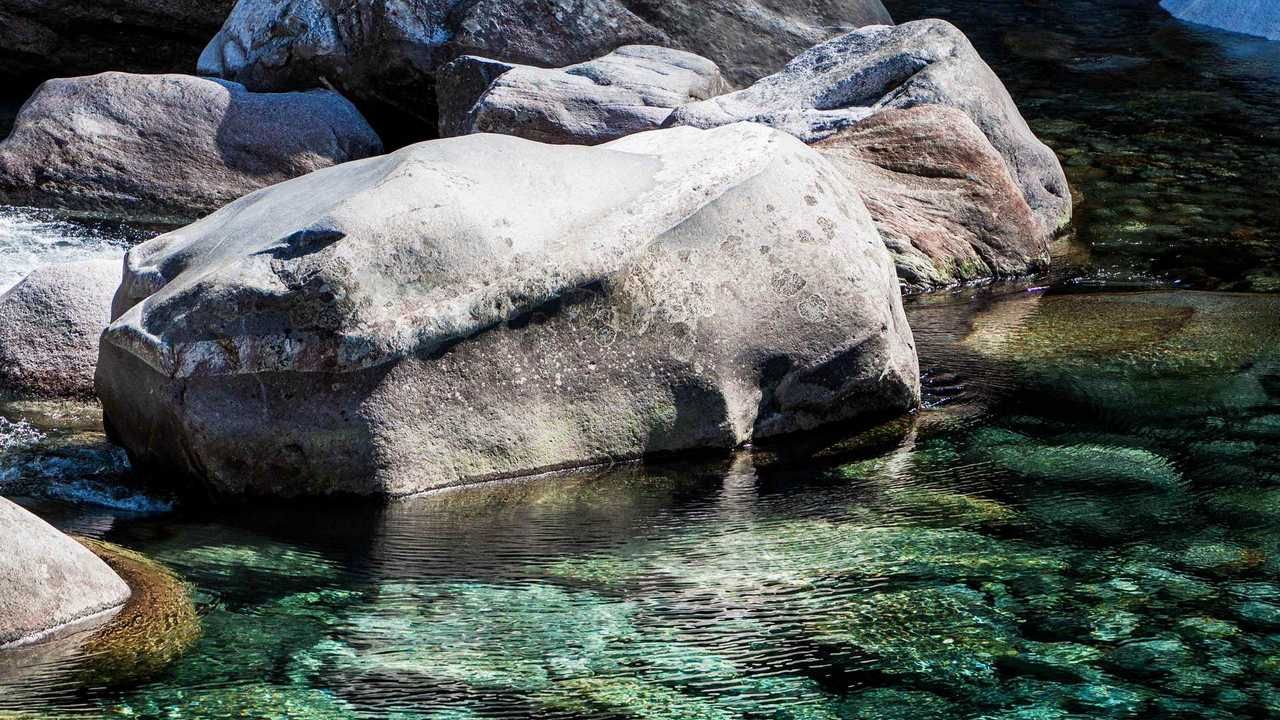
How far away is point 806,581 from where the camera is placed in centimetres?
389

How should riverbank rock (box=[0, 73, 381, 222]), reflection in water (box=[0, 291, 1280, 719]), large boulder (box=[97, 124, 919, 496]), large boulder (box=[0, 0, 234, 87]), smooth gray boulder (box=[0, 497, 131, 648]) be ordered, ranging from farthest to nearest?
large boulder (box=[0, 0, 234, 87]) → riverbank rock (box=[0, 73, 381, 222]) → large boulder (box=[97, 124, 919, 496]) → smooth gray boulder (box=[0, 497, 131, 648]) → reflection in water (box=[0, 291, 1280, 719])

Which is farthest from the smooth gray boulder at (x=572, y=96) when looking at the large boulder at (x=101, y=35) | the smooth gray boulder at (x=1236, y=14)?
the smooth gray boulder at (x=1236, y=14)

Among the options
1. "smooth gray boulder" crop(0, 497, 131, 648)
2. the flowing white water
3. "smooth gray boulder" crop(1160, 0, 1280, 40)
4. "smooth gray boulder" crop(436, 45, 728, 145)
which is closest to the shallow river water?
"smooth gray boulder" crop(0, 497, 131, 648)

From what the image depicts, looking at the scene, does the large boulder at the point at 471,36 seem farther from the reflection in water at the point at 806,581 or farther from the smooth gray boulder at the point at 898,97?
the reflection in water at the point at 806,581

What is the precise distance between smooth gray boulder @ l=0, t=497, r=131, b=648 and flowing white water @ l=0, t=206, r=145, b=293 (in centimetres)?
409

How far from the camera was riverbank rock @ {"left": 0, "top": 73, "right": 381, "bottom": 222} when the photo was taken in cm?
913

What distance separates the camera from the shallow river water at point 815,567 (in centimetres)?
328

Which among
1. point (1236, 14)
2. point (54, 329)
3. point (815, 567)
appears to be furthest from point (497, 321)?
point (1236, 14)

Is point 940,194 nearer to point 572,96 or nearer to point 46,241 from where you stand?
point 572,96

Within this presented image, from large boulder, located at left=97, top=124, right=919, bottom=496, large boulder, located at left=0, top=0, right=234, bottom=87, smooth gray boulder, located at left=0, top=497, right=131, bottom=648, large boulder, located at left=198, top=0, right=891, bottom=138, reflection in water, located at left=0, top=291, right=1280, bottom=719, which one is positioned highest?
large boulder, located at left=0, top=0, right=234, bottom=87

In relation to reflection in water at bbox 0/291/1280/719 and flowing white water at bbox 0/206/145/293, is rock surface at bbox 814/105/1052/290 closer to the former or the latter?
reflection in water at bbox 0/291/1280/719

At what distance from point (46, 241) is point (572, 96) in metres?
3.08

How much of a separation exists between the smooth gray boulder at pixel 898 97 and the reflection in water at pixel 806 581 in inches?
123

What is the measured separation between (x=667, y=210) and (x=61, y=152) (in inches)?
220
